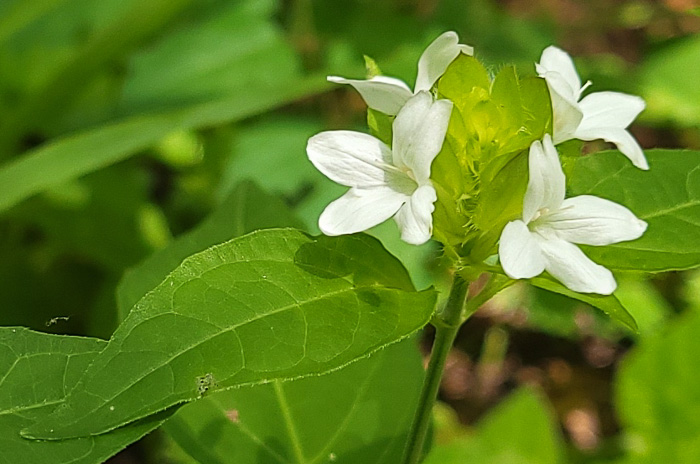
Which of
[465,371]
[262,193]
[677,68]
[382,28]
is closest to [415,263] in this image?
[262,193]

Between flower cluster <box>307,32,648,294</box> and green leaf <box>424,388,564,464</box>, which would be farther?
green leaf <box>424,388,564,464</box>

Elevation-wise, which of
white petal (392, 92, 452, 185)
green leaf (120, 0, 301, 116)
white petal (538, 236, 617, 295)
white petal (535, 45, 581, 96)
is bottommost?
green leaf (120, 0, 301, 116)

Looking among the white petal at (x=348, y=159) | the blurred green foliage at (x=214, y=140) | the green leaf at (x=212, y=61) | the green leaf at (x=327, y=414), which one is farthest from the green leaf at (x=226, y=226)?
the green leaf at (x=212, y=61)

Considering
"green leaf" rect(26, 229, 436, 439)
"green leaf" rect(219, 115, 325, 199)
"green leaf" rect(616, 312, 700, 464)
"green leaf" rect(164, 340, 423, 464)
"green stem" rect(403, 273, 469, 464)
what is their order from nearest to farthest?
"green leaf" rect(26, 229, 436, 439) < "green stem" rect(403, 273, 469, 464) < "green leaf" rect(164, 340, 423, 464) < "green leaf" rect(616, 312, 700, 464) < "green leaf" rect(219, 115, 325, 199)

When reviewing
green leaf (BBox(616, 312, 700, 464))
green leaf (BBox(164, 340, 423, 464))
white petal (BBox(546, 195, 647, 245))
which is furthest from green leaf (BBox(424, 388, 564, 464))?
white petal (BBox(546, 195, 647, 245))

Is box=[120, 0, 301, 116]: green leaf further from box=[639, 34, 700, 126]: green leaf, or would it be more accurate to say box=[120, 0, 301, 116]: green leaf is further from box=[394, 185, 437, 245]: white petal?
box=[394, 185, 437, 245]: white petal

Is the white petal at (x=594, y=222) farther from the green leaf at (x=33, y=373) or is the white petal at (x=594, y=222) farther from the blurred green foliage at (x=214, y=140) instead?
the blurred green foliage at (x=214, y=140)

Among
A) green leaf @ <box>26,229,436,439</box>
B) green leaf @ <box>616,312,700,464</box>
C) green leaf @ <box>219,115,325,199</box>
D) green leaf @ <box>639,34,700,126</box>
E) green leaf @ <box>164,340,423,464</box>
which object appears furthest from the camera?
green leaf @ <box>639,34,700,126</box>
